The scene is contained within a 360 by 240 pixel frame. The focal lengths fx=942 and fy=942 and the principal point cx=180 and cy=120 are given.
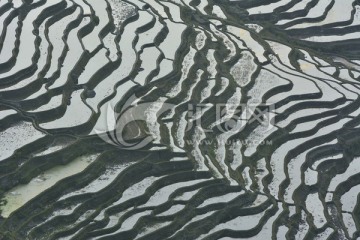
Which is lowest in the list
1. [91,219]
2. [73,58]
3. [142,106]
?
[91,219]

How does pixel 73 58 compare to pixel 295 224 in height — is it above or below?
above

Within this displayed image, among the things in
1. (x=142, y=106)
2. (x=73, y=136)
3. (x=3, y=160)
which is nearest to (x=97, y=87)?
(x=142, y=106)

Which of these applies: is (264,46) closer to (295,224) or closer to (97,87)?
(97,87)

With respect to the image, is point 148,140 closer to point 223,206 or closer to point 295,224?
point 223,206

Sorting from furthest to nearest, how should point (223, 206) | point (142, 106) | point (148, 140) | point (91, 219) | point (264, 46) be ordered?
point (264, 46)
point (142, 106)
point (148, 140)
point (223, 206)
point (91, 219)

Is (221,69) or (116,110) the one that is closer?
(116,110)

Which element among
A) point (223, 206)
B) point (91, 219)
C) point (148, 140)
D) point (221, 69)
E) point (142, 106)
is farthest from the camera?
point (221, 69)
